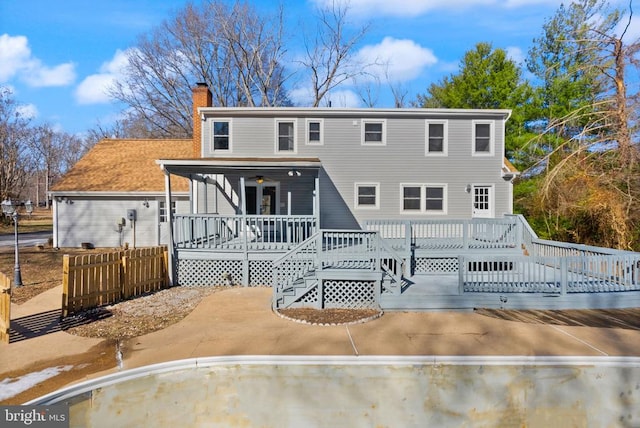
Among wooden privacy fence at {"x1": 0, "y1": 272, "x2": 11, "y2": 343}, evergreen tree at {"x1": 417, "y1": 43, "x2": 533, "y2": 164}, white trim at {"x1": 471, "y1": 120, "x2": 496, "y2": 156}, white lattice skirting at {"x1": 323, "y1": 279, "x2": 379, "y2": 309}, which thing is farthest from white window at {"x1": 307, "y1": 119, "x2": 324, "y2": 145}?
evergreen tree at {"x1": 417, "y1": 43, "x2": 533, "y2": 164}

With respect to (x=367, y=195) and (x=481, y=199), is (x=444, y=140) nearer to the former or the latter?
(x=481, y=199)

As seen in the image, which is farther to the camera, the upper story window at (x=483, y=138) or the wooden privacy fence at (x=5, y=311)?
the upper story window at (x=483, y=138)

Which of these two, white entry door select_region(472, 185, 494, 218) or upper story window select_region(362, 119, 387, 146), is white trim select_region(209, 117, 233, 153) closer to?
upper story window select_region(362, 119, 387, 146)

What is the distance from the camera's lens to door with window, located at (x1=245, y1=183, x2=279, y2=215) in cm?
1365

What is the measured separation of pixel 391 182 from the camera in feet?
44.8

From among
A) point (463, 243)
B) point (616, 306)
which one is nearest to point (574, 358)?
point (616, 306)

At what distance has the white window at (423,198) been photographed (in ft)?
44.9

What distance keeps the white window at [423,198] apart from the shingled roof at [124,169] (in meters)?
9.87

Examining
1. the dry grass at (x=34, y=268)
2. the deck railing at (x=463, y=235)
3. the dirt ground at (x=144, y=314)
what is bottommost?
the dirt ground at (x=144, y=314)

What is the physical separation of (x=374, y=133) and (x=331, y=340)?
375 inches

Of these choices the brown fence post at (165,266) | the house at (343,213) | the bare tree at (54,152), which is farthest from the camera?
the bare tree at (54,152)

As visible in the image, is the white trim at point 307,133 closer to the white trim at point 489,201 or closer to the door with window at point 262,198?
the door with window at point 262,198

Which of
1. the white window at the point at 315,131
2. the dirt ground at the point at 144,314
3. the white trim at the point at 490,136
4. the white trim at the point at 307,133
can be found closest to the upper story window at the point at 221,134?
the white trim at the point at 307,133

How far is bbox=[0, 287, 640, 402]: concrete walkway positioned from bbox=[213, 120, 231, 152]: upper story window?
25.6 ft
